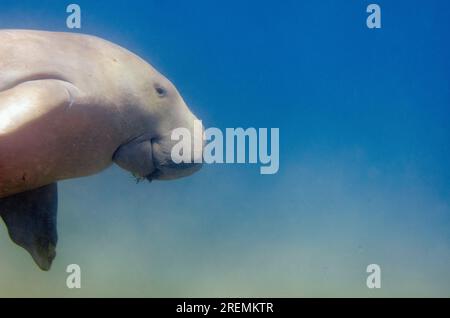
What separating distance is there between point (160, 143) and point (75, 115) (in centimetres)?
107

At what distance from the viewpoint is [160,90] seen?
5.97 m

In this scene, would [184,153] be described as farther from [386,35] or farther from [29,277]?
[386,35]

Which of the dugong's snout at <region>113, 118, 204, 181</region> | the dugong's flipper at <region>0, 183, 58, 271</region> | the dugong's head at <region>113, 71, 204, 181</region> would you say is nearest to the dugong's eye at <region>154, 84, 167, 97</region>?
the dugong's head at <region>113, 71, 204, 181</region>

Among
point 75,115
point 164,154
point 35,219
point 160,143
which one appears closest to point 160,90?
point 160,143

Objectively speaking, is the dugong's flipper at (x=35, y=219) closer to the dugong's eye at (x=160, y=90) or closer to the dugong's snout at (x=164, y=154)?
the dugong's snout at (x=164, y=154)

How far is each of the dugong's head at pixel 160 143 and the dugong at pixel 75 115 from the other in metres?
0.01

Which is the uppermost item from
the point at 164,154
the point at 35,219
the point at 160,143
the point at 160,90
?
the point at 160,90

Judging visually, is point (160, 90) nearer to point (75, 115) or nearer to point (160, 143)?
point (160, 143)

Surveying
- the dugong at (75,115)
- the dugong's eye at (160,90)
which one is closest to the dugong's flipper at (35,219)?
the dugong at (75,115)

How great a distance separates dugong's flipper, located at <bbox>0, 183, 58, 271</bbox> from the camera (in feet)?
21.3

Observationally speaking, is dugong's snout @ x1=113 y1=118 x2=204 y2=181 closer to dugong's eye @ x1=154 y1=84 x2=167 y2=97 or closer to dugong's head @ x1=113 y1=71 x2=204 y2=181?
dugong's head @ x1=113 y1=71 x2=204 y2=181

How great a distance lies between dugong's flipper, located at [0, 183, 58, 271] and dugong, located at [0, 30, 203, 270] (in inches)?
0.6

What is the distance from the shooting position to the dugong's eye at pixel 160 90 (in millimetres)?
→ 5945

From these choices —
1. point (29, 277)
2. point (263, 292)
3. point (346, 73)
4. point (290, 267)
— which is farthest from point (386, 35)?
point (29, 277)
